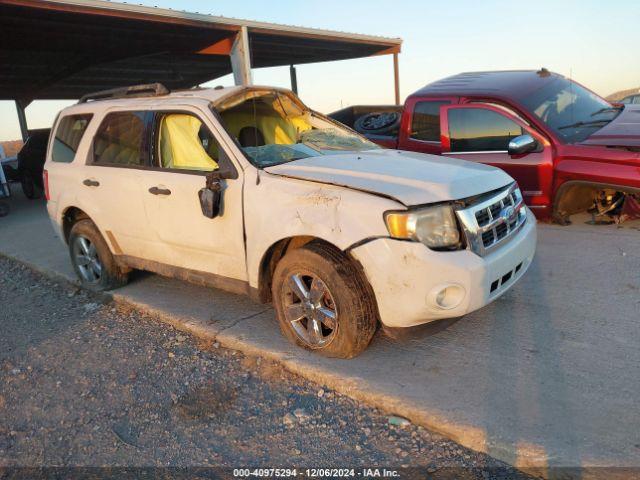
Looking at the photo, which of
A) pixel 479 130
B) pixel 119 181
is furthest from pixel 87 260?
pixel 479 130

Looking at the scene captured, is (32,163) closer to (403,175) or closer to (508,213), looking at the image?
(403,175)

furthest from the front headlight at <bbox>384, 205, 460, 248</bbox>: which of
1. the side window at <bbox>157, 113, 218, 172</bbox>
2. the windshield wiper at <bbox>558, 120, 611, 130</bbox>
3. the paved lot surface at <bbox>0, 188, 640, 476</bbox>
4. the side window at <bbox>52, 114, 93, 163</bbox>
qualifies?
the side window at <bbox>52, 114, 93, 163</bbox>

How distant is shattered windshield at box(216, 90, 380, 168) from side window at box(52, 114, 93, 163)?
171 centimetres

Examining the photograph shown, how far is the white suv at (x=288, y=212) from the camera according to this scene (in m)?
2.90

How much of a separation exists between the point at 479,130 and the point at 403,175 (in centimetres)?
304

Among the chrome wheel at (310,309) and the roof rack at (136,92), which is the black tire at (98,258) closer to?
the roof rack at (136,92)

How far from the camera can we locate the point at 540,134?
5.47 m

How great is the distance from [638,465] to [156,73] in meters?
20.0

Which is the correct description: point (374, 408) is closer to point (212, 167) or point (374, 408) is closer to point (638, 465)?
point (638, 465)

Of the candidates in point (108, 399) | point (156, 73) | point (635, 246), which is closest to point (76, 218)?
point (108, 399)

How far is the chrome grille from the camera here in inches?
116

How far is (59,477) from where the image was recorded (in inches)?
100

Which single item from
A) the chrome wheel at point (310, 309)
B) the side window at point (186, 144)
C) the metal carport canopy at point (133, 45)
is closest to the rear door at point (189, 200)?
the side window at point (186, 144)

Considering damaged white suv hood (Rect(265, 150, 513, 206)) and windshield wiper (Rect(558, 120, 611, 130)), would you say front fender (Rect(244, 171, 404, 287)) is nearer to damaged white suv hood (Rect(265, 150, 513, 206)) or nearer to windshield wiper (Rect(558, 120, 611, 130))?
damaged white suv hood (Rect(265, 150, 513, 206))
